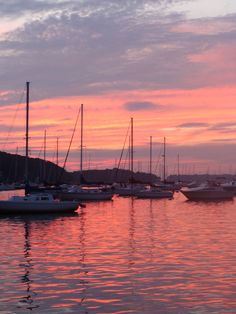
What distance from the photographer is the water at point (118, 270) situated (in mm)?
16625

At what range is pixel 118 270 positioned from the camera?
71.8 ft

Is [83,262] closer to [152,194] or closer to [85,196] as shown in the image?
[85,196]

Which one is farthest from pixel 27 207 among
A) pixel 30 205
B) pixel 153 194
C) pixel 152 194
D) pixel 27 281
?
pixel 153 194

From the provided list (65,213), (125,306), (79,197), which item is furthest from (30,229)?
(79,197)

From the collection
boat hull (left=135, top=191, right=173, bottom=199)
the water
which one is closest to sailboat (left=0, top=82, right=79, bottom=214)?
the water

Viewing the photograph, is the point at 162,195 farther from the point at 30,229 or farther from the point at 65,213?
the point at 30,229

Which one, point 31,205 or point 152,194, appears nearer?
point 31,205

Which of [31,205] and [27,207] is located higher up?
[31,205]

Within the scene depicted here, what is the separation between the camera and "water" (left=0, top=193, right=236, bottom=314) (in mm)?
16625

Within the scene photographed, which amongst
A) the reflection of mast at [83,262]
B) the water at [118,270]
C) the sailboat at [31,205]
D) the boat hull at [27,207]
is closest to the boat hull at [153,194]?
the sailboat at [31,205]

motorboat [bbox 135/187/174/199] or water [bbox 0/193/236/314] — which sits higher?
motorboat [bbox 135/187/174/199]

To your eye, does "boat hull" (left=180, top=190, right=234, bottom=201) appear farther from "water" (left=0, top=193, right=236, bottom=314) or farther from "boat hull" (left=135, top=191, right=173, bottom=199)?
"water" (left=0, top=193, right=236, bottom=314)

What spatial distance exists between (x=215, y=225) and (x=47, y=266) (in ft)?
71.6

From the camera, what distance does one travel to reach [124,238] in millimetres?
33094
